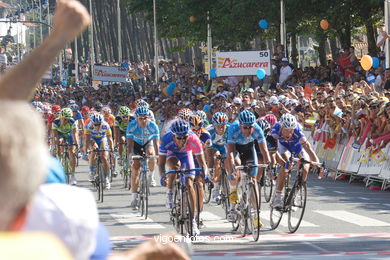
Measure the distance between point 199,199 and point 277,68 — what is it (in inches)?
862

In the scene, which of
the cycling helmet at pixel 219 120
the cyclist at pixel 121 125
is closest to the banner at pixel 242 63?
the cyclist at pixel 121 125

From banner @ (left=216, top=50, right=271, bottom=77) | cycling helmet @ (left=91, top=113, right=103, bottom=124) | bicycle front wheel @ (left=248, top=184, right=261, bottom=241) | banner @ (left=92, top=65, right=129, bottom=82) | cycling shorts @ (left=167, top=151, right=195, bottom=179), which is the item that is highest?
banner @ (left=92, top=65, right=129, bottom=82)

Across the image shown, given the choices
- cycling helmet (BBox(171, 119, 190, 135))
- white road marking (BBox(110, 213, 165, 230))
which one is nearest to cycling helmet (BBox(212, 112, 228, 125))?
white road marking (BBox(110, 213, 165, 230))

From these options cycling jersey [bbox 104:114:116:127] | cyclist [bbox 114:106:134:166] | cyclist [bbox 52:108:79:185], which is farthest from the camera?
cycling jersey [bbox 104:114:116:127]

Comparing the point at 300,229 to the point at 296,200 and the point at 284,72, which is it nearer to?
the point at 296,200

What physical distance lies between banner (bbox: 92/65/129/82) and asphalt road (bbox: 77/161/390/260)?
39.4 m

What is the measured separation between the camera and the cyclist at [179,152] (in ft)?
46.3

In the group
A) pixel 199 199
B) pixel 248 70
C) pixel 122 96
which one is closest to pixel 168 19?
pixel 122 96

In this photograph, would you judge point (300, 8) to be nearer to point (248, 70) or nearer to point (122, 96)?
point (248, 70)

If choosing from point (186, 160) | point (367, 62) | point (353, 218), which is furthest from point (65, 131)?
point (186, 160)

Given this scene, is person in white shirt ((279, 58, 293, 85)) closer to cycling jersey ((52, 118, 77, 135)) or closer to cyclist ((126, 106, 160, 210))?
cycling jersey ((52, 118, 77, 135))

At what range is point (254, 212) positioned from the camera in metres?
14.3

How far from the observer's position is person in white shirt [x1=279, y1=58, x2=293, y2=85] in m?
34.5

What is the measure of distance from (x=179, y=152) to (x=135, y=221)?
275cm
